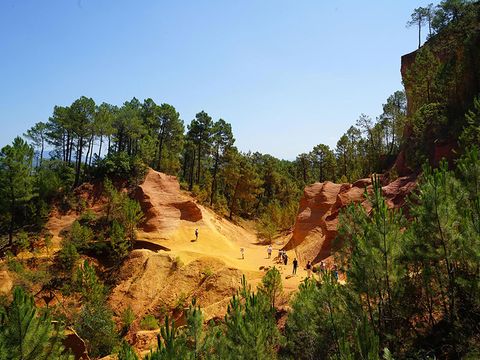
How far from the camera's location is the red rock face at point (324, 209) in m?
34.4

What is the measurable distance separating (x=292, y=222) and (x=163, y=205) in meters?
21.0

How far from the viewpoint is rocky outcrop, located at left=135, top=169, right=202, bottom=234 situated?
42.6 metres

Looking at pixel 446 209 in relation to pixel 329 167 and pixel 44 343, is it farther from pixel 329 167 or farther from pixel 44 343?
pixel 329 167

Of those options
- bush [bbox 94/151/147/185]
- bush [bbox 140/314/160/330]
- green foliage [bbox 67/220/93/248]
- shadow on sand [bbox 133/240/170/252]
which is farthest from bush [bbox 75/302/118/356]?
bush [bbox 94/151/147/185]

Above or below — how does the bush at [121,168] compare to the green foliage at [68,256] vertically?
above

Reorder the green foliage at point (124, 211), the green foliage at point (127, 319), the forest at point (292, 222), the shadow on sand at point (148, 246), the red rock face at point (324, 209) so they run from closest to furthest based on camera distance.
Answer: the forest at point (292, 222), the green foliage at point (127, 319), the red rock face at point (324, 209), the green foliage at point (124, 211), the shadow on sand at point (148, 246)

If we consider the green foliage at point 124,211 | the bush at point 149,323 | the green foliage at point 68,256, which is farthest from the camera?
the green foliage at point 124,211

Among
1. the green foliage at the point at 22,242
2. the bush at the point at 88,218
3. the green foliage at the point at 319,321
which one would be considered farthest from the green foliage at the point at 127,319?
the green foliage at the point at 319,321

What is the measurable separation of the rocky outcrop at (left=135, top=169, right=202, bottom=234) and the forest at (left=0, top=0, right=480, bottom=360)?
210 cm

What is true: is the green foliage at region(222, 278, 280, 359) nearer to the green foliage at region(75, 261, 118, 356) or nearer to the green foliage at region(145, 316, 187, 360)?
the green foliage at region(145, 316, 187, 360)

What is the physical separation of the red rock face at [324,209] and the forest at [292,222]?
10.4 ft

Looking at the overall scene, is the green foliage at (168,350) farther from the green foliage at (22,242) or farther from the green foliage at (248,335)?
the green foliage at (22,242)

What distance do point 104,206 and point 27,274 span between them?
12832mm

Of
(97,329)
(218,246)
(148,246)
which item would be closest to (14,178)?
(148,246)
